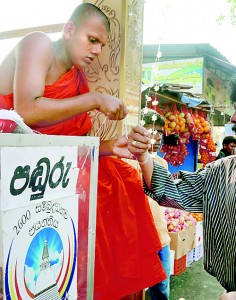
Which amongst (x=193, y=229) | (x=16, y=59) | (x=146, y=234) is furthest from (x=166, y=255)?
(x=16, y=59)

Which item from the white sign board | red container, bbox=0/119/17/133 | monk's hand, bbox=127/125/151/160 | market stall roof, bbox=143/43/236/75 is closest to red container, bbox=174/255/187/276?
monk's hand, bbox=127/125/151/160

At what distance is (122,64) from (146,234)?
3.45 feet

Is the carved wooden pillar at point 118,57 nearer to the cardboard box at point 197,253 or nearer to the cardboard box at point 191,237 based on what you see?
the cardboard box at point 191,237

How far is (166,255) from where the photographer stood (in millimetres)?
3072

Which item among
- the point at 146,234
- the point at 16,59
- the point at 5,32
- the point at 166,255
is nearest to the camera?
the point at 16,59

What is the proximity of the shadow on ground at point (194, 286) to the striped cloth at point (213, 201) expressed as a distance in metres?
2.45

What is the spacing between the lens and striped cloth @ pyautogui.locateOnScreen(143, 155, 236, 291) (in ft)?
5.63

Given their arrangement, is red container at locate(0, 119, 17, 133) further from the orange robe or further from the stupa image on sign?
the orange robe

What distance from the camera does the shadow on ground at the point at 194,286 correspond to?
4.05 meters

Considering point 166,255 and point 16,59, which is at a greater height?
point 16,59

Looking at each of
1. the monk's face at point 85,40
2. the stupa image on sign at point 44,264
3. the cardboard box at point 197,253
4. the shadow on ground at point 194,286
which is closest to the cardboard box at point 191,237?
the cardboard box at point 197,253

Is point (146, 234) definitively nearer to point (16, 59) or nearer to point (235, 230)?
point (235, 230)

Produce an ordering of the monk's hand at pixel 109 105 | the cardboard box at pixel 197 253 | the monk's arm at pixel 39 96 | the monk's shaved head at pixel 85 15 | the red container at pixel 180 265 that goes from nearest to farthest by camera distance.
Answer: the monk's arm at pixel 39 96 < the monk's hand at pixel 109 105 < the monk's shaved head at pixel 85 15 < the red container at pixel 180 265 < the cardboard box at pixel 197 253

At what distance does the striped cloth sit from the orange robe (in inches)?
5.6
